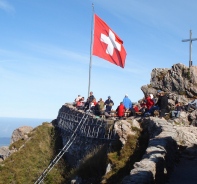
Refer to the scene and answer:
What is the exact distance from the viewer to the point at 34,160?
27.5 meters

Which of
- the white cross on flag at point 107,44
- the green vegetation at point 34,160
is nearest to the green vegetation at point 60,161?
the green vegetation at point 34,160

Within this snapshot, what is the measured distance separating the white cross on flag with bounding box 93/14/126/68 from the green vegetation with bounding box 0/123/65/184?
8.09m

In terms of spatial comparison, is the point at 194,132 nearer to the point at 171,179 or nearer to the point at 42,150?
the point at 171,179

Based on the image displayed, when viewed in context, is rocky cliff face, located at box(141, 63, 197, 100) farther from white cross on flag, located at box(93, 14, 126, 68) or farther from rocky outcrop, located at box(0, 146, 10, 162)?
rocky outcrop, located at box(0, 146, 10, 162)

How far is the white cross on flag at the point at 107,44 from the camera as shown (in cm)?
2533

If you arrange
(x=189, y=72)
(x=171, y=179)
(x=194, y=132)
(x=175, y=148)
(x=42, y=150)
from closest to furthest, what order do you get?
(x=171, y=179) < (x=175, y=148) < (x=194, y=132) < (x=42, y=150) < (x=189, y=72)

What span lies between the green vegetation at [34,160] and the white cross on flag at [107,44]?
8.09 m

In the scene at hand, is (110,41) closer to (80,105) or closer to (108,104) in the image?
(108,104)

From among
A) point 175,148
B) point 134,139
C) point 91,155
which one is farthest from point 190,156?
point 91,155

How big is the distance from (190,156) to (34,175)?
13.7 meters

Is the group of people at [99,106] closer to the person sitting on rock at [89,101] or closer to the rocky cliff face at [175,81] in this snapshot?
the person sitting on rock at [89,101]

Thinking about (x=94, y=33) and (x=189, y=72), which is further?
→ (x=189, y=72)

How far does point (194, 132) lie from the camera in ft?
62.8

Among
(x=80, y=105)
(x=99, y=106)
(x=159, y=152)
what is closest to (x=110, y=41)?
(x=99, y=106)
